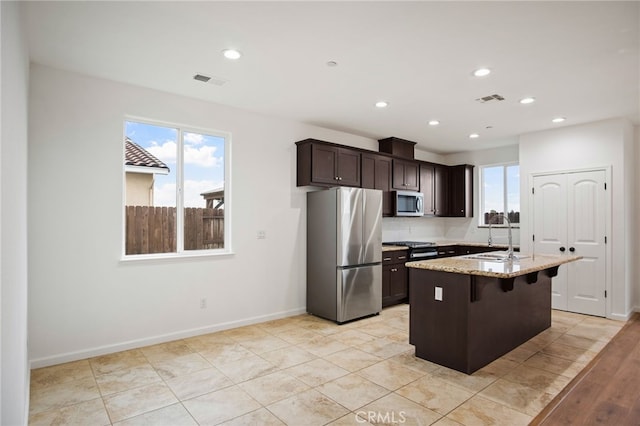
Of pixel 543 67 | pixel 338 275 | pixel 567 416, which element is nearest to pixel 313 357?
pixel 338 275

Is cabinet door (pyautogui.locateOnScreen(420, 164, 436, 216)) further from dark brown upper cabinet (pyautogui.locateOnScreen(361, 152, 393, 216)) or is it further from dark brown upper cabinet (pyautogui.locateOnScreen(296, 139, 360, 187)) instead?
dark brown upper cabinet (pyautogui.locateOnScreen(296, 139, 360, 187))

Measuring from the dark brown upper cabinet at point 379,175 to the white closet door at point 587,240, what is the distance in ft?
8.37

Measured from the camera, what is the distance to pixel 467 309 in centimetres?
308

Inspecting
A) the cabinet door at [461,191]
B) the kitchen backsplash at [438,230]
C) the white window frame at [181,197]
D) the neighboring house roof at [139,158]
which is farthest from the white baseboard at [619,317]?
the neighboring house roof at [139,158]

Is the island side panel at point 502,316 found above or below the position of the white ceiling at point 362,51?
below

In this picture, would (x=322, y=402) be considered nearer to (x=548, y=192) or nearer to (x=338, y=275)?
(x=338, y=275)

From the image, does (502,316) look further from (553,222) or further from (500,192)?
(500,192)

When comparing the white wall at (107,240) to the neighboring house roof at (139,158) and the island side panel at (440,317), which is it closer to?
the neighboring house roof at (139,158)

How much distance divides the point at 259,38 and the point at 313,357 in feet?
9.31

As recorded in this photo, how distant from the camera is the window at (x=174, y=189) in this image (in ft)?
12.7

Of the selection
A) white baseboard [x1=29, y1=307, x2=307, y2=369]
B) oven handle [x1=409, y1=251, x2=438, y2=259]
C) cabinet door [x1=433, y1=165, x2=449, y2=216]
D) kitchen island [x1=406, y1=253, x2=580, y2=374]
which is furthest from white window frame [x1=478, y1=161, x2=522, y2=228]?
white baseboard [x1=29, y1=307, x2=307, y2=369]

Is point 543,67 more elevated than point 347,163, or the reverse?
point 543,67

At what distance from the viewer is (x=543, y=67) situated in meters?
3.25

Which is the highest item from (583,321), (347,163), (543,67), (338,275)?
(543,67)
